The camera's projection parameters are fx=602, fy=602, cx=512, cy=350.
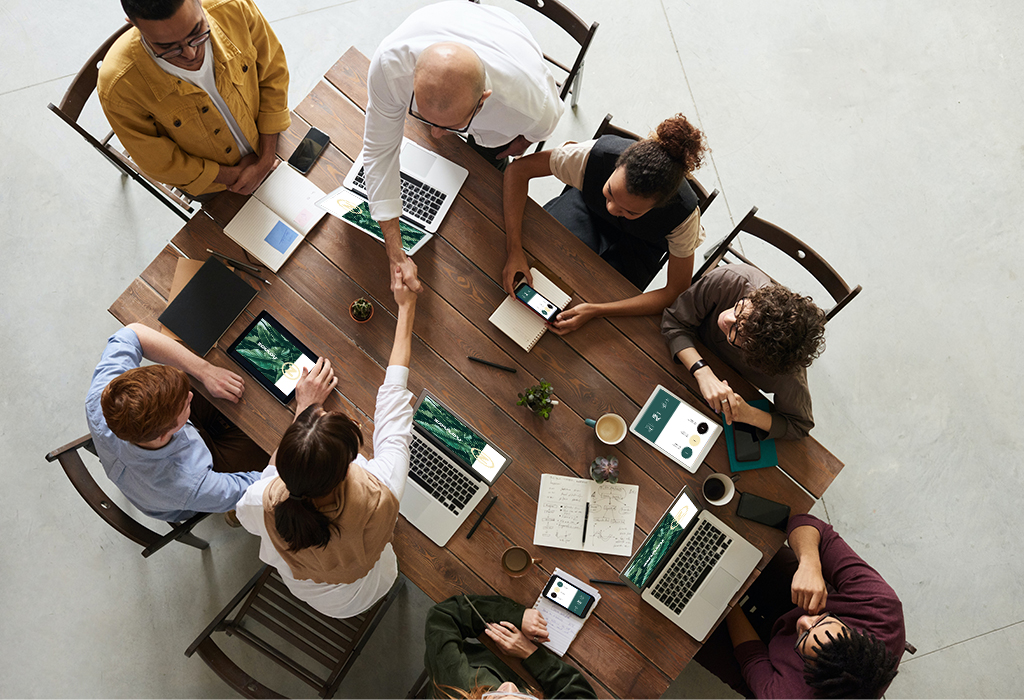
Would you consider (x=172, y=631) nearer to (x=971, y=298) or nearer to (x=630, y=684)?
(x=630, y=684)

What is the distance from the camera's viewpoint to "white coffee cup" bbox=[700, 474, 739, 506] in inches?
78.6


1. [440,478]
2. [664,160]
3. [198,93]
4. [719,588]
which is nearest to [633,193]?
[664,160]

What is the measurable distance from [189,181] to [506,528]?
5.22 feet

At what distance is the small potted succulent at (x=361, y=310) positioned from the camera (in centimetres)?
203

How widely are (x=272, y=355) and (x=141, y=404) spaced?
0.45m

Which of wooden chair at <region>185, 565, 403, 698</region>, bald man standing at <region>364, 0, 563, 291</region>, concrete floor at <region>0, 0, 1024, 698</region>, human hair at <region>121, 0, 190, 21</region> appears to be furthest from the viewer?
concrete floor at <region>0, 0, 1024, 698</region>

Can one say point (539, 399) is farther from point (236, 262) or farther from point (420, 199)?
point (236, 262)

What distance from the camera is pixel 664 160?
6.15 feet

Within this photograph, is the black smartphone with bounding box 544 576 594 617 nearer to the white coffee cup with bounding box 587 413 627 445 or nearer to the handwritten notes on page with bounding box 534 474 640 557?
the handwritten notes on page with bounding box 534 474 640 557

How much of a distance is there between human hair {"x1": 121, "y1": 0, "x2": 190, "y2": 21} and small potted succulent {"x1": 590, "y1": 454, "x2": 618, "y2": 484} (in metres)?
1.80

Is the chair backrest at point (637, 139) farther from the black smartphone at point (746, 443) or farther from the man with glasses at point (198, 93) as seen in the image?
the man with glasses at point (198, 93)

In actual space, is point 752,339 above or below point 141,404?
above

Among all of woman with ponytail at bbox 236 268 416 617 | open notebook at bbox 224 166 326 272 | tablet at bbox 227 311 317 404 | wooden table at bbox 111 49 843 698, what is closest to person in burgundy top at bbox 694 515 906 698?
wooden table at bbox 111 49 843 698

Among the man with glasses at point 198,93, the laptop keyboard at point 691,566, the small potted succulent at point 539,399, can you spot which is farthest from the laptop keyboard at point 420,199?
the laptop keyboard at point 691,566
